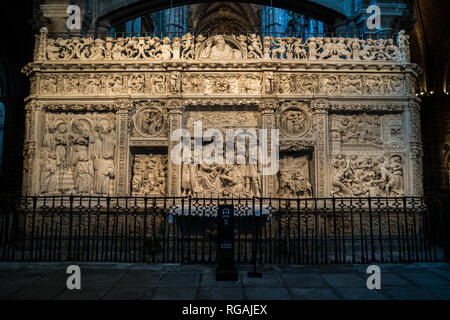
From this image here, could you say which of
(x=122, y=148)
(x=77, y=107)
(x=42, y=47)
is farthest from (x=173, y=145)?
(x=42, y=47)

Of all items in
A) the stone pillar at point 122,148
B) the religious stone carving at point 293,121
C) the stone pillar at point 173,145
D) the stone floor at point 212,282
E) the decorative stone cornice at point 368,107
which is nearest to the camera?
the stone floor at point 212,282

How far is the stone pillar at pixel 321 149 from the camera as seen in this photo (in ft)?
30.2

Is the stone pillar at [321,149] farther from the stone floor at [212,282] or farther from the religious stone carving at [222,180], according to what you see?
the stone floor at [212,282]

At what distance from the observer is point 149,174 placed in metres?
9.79

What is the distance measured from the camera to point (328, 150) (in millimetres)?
9414

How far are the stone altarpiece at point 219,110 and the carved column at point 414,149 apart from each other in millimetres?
39

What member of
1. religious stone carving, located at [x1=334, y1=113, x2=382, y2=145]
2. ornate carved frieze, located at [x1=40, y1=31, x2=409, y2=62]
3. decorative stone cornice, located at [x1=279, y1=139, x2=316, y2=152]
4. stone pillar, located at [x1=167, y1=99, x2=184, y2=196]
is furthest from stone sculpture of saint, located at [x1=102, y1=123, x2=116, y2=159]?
religious stone carving, located at [x1=334, y1=113, x2=382, y2=145]

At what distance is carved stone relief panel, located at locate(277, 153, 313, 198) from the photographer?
9.49 m

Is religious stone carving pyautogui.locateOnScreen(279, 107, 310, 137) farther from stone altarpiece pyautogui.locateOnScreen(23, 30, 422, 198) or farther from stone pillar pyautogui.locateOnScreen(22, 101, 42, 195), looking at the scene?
stone pillar pyautogui.locateOnScreen(22, 101, 42, 195)

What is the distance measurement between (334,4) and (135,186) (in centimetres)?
999

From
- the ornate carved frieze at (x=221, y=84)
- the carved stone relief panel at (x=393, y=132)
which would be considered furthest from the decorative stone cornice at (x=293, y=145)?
the carved stone relief panel at (x=393, y=132)

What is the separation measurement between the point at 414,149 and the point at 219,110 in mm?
5630

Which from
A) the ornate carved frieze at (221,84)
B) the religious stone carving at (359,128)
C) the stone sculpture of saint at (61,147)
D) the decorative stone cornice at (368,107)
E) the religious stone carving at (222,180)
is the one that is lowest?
the religious stone carving at (222,180)
